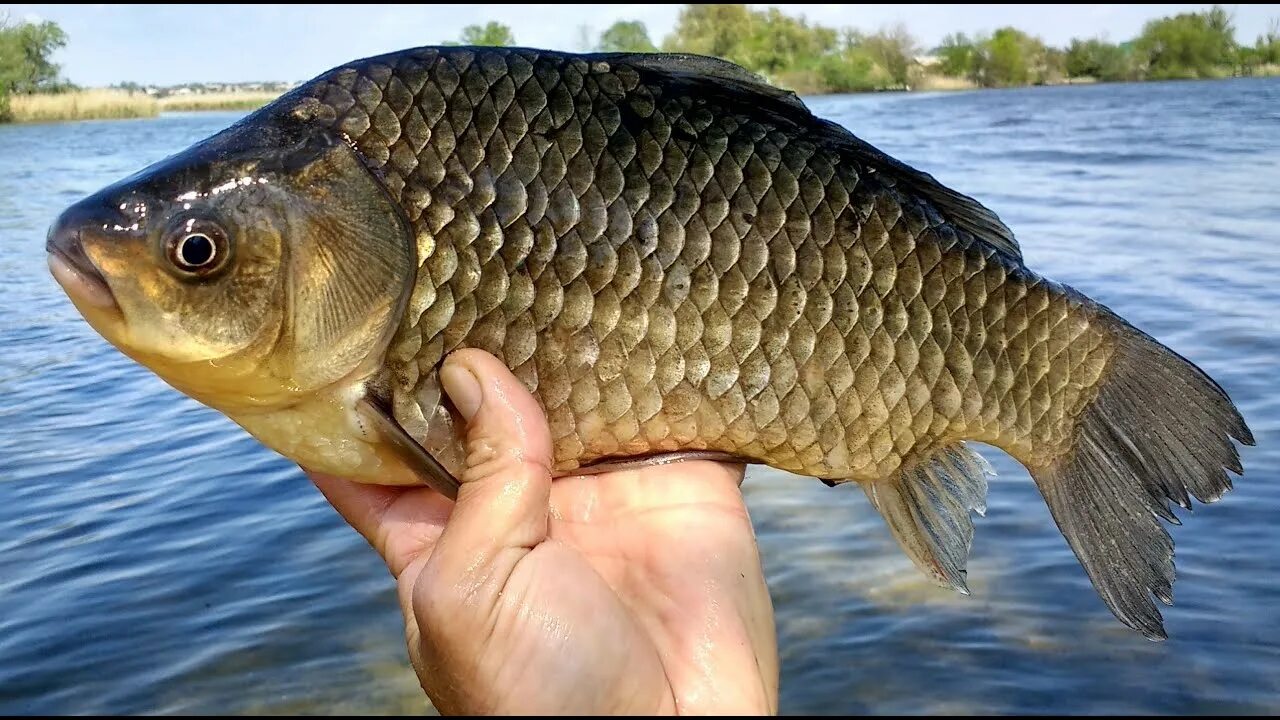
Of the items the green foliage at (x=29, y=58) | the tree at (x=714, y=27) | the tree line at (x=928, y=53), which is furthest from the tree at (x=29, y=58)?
the tree at (x=714, y=27)

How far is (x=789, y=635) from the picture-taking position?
203 inches

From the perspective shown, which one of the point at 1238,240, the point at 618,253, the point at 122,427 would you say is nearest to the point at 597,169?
the point at 618,253

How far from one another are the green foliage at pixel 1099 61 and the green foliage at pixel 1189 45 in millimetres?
1888

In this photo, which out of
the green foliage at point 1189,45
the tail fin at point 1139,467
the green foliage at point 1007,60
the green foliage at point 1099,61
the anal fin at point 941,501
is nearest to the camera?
the tail fin at point 1139,467

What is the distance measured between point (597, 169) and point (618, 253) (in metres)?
0.19

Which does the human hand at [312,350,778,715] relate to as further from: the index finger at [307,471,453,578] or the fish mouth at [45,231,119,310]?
the fish mouth at [45,231,119,310]

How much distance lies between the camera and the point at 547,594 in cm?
236

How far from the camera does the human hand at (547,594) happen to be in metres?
2.31

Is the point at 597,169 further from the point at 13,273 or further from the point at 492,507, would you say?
the point at 13,273

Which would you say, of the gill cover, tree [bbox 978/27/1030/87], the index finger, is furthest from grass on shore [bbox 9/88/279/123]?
the gill cover

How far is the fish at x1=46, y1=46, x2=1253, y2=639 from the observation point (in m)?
2.42

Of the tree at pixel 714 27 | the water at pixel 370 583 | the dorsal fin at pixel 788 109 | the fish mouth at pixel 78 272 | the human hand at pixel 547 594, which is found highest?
the tree at pixel 714 27

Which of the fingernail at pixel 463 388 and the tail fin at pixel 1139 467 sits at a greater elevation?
the fingernail at pixel 463 388

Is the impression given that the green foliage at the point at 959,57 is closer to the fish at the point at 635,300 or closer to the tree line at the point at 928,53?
the tree line at the point at 928,53
